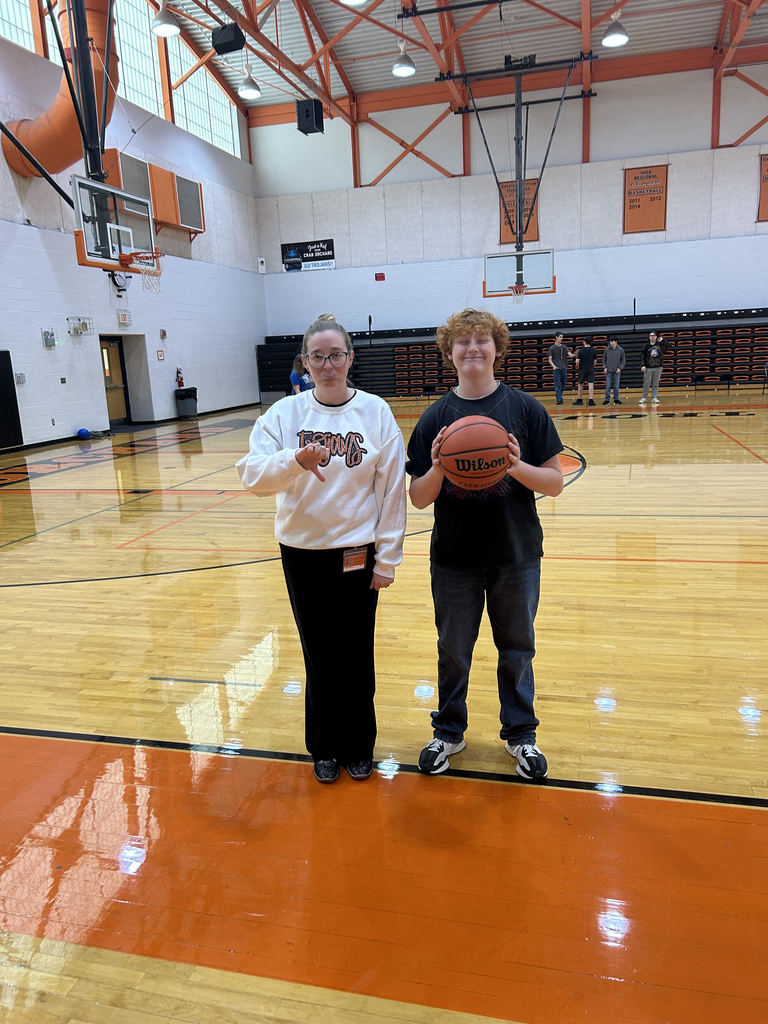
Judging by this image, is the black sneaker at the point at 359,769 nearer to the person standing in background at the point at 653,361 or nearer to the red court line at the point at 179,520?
the red court line at the point at 179,520

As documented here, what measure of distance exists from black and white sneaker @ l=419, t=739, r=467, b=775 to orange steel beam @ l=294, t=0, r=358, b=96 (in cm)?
1589

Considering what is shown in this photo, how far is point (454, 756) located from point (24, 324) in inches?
487

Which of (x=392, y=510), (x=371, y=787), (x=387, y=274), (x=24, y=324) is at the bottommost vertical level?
(x=371, y=787)

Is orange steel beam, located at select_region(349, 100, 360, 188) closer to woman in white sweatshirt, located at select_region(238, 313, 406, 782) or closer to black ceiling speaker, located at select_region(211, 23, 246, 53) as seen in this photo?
black ceiling speaker, located at select_region(211, 23, 246, 53)

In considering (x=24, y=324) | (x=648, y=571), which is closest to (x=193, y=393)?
(x=24, y=324)

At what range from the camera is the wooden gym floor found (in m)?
1.70

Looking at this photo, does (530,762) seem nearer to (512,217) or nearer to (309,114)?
(309,114)

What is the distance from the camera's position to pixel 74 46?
9680mm

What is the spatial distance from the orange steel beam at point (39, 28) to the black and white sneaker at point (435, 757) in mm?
14538

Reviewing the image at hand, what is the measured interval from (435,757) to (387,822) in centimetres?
33

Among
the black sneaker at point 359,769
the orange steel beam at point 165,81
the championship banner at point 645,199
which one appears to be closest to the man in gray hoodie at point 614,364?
the championship banner at point 645,199

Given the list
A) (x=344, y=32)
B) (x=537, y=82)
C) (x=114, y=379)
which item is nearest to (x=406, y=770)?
(x=114, y=379)

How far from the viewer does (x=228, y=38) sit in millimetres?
12531

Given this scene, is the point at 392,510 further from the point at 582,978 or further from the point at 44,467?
the point at 44,467
